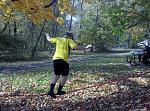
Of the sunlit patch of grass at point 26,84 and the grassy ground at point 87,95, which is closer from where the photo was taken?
the grassy ground at point 87,95

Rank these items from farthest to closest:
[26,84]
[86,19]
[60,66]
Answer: [86,19] → [26,84] → [60,66]

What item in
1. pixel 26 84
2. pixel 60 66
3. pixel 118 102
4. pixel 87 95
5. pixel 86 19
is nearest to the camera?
pixel 118 102

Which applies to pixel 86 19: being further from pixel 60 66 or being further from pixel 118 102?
pixel 118 102

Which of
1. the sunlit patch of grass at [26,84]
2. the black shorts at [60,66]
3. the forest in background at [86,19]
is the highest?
the forest in background at [86,19]

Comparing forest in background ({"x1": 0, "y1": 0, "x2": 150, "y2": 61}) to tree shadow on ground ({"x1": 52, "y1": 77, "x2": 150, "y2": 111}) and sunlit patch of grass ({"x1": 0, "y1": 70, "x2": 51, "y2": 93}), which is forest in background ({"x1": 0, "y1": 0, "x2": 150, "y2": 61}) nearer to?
sunlit patch of grass ({"x1": 0, "y1": 70, "x2": 51, "y2": 93})

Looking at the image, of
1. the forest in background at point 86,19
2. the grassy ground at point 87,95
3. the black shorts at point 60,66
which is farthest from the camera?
the forest in background at point 86,19

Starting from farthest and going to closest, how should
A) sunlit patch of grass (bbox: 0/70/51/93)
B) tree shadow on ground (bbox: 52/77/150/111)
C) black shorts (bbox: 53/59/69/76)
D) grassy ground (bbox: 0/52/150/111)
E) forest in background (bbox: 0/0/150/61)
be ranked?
1. sunlit patch of grass (bbox: 0/70/51/93)
2. forest in background (bbox: 0/0/150/61)
3. black shorts (bbox: 53/59/69/76)
4. grassy ground (bbox: 0/52/150/111)
5. tree shadow on ground (bbox: 52/77/150/111)

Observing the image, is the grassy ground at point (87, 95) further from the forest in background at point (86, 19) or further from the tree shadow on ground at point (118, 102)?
the forest in background at point (86, 19)

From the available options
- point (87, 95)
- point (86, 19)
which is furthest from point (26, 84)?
point (86, 19)

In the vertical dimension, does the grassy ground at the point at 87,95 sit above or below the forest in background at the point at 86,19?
below

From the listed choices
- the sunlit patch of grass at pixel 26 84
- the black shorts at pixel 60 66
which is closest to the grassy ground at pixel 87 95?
the sunlit patch of grass at pixel 26 84

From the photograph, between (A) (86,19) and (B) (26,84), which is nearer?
(B) (26,84)

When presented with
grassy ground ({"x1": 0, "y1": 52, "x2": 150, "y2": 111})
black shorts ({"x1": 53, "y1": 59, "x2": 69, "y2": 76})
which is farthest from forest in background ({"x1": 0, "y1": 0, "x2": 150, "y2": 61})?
grassy ground ({"x1": 0, "y1": 52, "x2": 150, "y2": 111})

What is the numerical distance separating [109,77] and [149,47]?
332 inches
